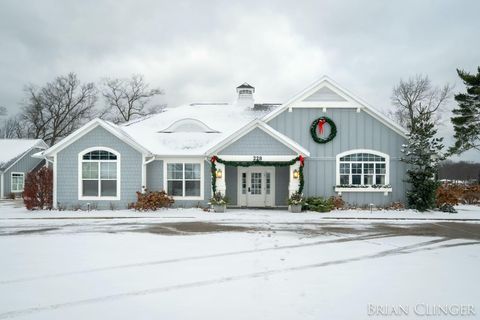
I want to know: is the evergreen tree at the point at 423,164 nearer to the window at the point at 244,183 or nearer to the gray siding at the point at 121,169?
the window at the point at 244,183

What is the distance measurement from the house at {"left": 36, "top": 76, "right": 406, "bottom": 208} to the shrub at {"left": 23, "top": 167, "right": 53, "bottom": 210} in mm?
463

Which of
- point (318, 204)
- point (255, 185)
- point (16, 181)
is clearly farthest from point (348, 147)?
point (16, 181)

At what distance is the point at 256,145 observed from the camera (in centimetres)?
2006

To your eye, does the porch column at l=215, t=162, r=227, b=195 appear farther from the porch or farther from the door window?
the door window

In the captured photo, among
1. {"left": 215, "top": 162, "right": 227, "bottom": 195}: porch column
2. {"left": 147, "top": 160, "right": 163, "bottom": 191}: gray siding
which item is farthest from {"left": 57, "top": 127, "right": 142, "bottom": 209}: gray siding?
{"left": 215, "top": 162, "right": 227, "bottom": 195}: porch column

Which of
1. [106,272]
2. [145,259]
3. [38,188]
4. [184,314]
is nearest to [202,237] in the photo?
[145,259]

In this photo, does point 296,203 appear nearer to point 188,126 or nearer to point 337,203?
point 337,203

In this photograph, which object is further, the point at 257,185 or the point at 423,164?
the point at 257,185

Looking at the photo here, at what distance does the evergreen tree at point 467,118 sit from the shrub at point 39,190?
1215 inches

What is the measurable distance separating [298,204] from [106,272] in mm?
12553

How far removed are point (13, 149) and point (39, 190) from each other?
17557mm

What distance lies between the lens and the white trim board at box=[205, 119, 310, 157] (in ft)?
64.7

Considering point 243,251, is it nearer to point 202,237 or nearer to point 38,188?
point 202,237

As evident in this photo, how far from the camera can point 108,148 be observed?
19797 millimetres
